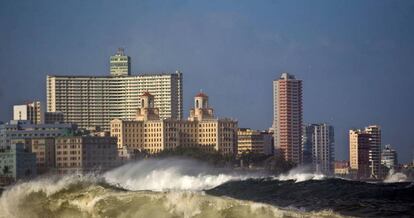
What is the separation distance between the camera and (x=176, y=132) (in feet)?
478

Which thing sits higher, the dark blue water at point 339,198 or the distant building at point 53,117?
the distant building at point 53,117

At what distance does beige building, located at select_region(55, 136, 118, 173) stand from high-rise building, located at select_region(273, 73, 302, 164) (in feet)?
205

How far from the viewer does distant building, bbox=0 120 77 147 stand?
127m

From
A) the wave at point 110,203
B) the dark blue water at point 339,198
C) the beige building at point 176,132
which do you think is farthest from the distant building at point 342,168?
the wave at point 110,203

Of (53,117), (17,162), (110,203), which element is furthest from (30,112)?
(110,203)

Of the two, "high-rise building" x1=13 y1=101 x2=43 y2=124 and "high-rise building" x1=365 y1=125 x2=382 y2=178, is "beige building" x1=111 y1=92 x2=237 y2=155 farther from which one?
"high-rise building" x1=365 y1=125 x2=382 y2=178

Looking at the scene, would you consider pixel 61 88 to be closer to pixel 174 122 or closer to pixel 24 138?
pixel 174 122

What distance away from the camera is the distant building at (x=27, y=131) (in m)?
127

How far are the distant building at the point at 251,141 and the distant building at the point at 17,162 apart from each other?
5017 cm

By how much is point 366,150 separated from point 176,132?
177 feet

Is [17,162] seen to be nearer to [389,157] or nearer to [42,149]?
[42,149]

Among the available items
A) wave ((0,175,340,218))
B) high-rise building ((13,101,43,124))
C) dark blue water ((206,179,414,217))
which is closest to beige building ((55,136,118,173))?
high-rise building ((13,101,43,124))

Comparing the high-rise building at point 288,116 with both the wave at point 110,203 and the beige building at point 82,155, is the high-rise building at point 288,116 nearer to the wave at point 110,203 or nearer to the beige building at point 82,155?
the beige building at point 82,155

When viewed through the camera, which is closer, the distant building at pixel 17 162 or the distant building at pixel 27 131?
the distant building at pixel 17 162
